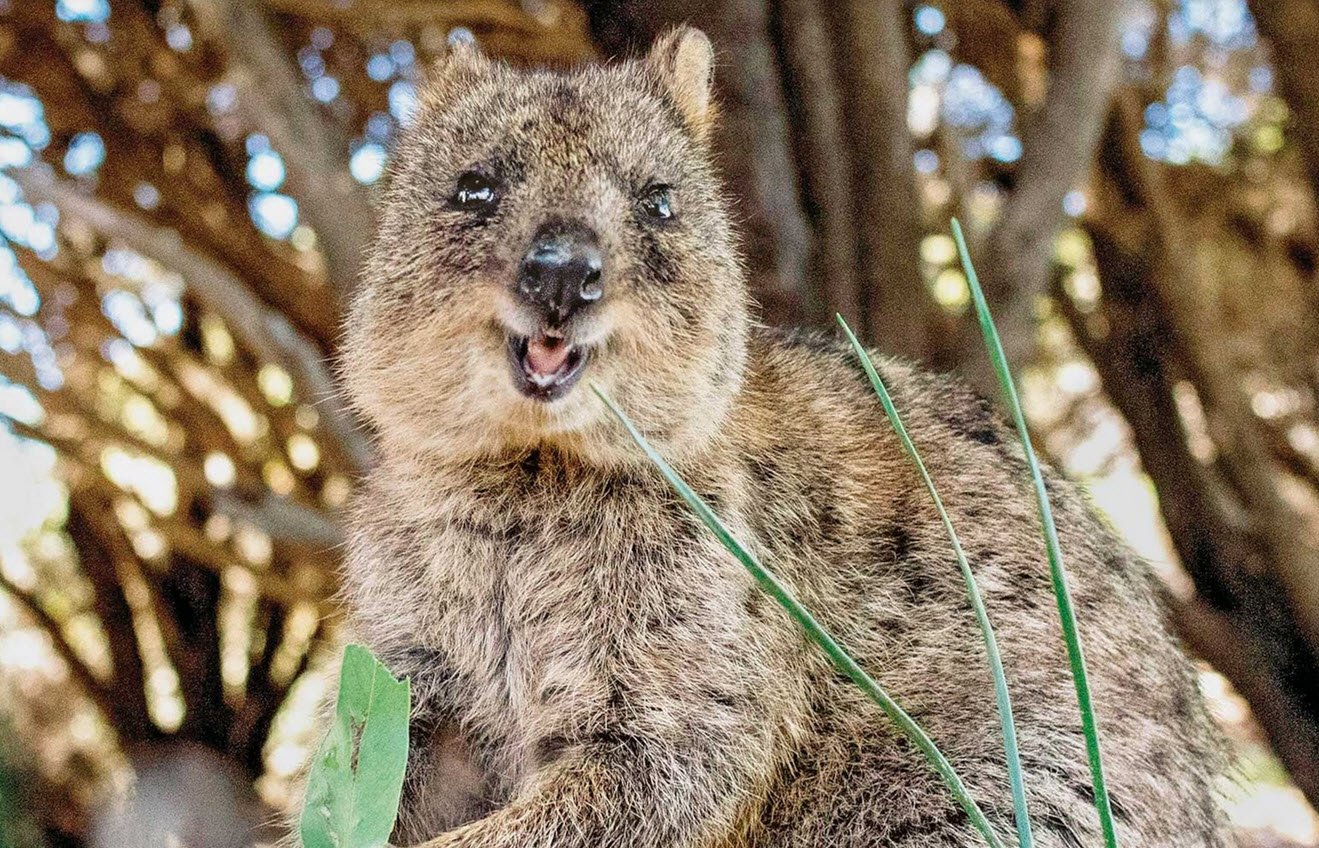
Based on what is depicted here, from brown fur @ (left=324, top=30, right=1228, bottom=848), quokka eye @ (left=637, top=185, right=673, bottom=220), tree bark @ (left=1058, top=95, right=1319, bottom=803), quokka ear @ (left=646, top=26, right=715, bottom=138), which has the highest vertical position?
quokka ear @ (left=646, top=26, right=715, bottom=138)

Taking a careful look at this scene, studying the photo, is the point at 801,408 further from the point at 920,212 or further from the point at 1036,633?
the point at 920,212

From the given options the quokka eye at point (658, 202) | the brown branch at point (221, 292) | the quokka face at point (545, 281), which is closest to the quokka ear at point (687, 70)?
the quokka face at point (545, 281)

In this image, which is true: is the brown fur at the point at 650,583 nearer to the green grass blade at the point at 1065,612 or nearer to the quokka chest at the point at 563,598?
the quokka chest at the point at 563,598

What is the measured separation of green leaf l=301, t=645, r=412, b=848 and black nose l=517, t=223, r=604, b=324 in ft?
2.79

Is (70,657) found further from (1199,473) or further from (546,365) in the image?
(1199,473)

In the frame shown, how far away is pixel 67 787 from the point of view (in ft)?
17.0

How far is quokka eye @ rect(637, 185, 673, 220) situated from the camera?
2.91 metres

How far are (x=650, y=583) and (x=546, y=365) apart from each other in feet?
1.98

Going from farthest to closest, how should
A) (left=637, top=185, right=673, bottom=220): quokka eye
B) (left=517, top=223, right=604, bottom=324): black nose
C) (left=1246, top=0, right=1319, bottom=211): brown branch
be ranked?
(left=1246, top=0, right=1319, bottom=211): brown branch → (left=637, top=185, right=673, bottom=220): quokka eye → (left=517, top=223, right=604, bottom=324): black nose

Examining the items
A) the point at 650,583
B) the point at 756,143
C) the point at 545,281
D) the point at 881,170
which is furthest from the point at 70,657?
the point at 545,281

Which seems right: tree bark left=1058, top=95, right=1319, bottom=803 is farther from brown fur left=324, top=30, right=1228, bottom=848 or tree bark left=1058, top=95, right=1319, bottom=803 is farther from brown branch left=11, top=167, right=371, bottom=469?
brown branch left=11, top=167, right=371, bottom=469

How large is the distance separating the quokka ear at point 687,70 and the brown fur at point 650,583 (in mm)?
213

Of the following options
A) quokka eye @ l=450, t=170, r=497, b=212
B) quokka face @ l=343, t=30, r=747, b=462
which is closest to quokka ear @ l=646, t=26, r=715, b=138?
quokka face @ l=343, t=30, r=747, b=462

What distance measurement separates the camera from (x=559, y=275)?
2.41 meters
